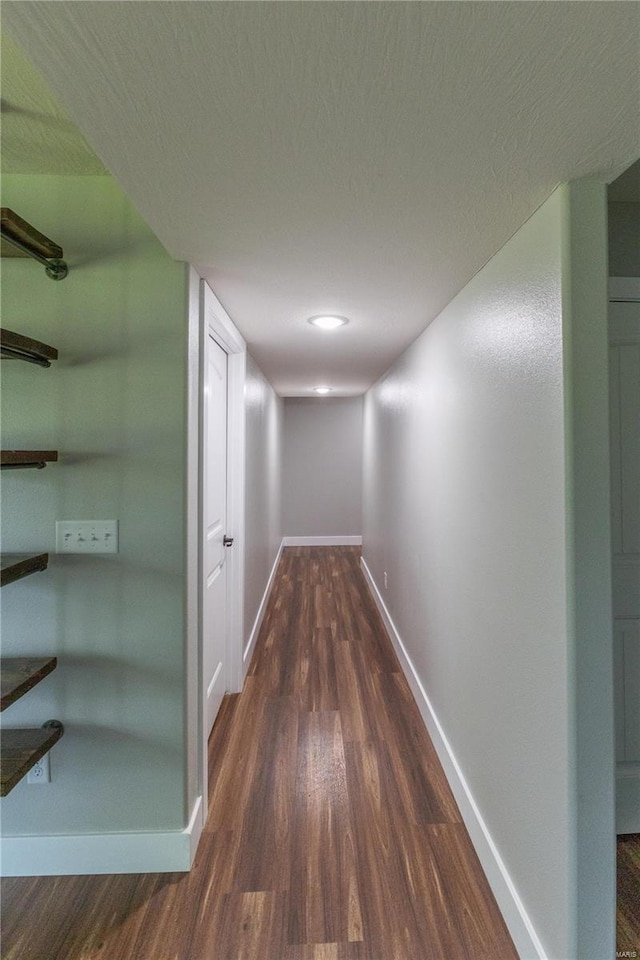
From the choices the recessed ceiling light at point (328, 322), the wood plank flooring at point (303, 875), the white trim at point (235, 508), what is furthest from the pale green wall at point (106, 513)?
the white trim at point (235, 508)

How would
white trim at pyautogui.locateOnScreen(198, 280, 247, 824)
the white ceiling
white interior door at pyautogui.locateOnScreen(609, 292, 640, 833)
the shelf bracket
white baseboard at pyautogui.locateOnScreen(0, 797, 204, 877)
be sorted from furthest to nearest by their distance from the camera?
white trim at pyautogui.locateOnScreen(198, 280, 247, 824) → white interior door at pyautogui.locateOnScreen(609, 292, 640, 833) → white baseboard at pyautogui.locateOnScreen(0, 797, 204, 877) → the shelf bracket → the white ceiling

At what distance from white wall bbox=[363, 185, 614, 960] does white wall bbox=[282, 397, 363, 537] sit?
15.1 ft

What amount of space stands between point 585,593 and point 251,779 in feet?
5.54

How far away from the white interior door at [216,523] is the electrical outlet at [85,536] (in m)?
0.63

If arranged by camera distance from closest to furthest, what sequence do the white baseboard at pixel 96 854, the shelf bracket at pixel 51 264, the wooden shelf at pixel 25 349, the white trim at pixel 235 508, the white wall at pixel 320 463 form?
the wooden shelf at pixel 25 349 < the shelf bracket at pixel 51 264 < the white baseboard at pixel 96 854 < the white trim at pixel 235 508 < the white wall at pixel 320 463

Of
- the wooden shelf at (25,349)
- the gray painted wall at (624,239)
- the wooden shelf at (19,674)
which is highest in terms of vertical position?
the gray painted wall at (624,239)

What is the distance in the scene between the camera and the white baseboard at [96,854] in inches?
56.6

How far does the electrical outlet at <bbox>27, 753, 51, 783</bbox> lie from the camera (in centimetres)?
143

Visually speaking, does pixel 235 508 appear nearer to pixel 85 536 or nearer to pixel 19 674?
Result: pixel 85 536

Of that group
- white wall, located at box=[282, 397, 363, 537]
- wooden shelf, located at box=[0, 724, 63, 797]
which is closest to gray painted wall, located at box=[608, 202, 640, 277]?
wooden shelf, located at box=[0, 724, 63, 797]

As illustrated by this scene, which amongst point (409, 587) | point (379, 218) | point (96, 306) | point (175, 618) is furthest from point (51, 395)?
point (409, 587)

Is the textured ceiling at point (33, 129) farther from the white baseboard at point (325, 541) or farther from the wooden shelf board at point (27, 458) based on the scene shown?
A: the white baseboard at point (325, 541)

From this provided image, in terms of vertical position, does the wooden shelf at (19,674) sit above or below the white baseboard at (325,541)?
above

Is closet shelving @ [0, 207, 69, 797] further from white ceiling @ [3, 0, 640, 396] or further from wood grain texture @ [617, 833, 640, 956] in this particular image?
wood grain texture @ [617, 833, 640, 956]
